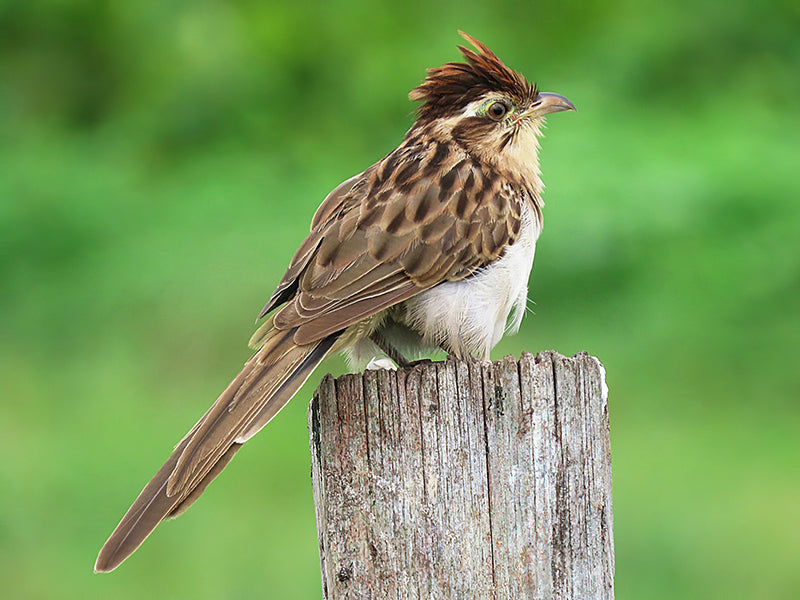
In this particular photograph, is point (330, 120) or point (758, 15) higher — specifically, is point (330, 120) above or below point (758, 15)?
below

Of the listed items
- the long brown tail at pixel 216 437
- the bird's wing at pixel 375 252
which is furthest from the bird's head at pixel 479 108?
the long brown tail at pixel 216 437

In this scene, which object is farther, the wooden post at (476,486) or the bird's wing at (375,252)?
the bird's wing at (375,252)

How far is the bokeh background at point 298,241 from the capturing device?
7.24 metres

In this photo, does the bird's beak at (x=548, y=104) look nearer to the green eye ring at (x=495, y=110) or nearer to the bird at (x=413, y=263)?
the bird at (x=413, y=263)

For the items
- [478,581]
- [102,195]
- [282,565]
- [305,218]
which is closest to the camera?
[478,581]

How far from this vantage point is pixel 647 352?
8703mm

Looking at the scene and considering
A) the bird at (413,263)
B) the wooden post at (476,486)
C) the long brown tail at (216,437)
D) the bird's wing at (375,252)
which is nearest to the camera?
the wooden post at (476,486)

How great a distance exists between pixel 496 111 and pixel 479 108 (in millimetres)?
79

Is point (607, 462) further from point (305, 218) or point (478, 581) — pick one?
point (305, 218)

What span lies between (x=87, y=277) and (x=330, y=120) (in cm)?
320

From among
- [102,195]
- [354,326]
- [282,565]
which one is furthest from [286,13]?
[354,326]

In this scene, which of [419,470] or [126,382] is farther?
[126,382]

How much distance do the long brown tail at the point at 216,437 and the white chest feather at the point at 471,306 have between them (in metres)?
0.50

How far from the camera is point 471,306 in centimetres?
423
